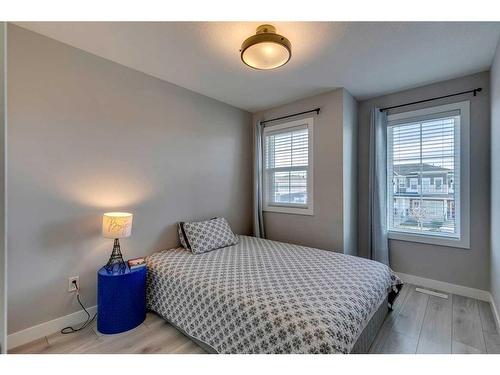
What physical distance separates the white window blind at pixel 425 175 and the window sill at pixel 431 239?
5cm

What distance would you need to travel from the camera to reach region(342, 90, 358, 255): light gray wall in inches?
114

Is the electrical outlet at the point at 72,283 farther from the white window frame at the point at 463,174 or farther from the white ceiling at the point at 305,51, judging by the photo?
the white window frame at the point at 463,174

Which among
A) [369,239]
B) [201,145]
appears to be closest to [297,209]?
[369,239]

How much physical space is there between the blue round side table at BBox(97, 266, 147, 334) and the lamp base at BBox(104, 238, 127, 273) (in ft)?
0.13

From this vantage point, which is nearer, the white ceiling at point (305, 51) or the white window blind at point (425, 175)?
the white ceiling at point (305, 51)

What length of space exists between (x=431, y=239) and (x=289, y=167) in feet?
6.29

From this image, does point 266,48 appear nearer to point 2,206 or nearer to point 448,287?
point 2,206

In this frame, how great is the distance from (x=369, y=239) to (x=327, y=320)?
214cm

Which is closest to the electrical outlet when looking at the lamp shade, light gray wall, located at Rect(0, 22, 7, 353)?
the lamp shade

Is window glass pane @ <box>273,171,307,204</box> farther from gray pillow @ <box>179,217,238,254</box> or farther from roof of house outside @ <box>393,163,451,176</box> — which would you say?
roof of house outside @ <box>393,163,451,176</box>

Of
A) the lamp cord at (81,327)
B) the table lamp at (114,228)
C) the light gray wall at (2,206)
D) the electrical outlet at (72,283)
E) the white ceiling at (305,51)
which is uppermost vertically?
the white ceiling at (305,51)

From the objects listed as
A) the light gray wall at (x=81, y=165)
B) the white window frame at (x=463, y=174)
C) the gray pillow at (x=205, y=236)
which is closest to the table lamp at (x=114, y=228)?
the light gray wall at (x=81, y=165)

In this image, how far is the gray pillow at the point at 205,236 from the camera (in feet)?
8.40

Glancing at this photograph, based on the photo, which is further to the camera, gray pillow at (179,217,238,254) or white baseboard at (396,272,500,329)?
gray pillow at (179,217,238,254)
